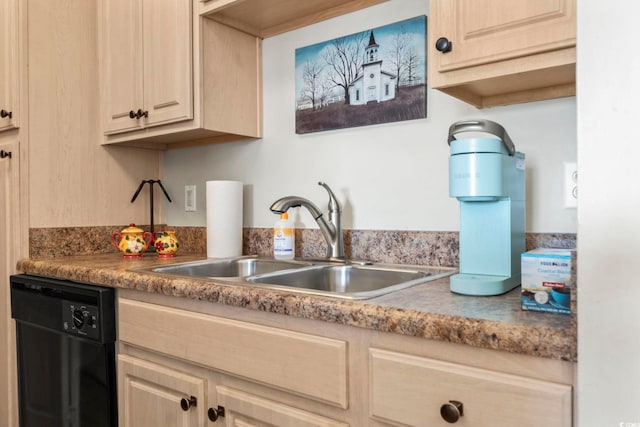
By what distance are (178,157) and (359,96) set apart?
103 cm

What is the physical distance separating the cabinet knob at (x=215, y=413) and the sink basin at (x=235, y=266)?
564 mm

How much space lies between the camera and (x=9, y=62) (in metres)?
1.81

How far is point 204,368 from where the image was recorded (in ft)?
3.80

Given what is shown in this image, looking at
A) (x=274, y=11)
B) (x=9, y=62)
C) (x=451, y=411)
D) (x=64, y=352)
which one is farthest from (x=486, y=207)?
(x=9, y=62)

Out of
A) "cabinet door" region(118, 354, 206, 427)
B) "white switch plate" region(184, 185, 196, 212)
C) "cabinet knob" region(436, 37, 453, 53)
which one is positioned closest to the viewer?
"cabinet knob" region(436, 37, 453, 53)

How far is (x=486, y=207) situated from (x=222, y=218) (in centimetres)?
107

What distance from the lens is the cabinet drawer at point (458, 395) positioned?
27.7 inches

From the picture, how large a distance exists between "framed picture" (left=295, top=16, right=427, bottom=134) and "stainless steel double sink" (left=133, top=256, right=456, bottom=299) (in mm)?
486

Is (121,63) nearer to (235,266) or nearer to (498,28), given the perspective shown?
(235,266)

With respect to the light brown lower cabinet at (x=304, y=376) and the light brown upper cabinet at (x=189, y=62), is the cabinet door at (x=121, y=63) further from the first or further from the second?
the light brown lower cabinet at (x=304, y=376)

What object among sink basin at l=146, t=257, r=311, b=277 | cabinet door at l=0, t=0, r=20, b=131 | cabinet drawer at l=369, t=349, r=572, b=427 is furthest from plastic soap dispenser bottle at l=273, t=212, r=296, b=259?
cabinet door at l=0, t=0, r=20, b=131

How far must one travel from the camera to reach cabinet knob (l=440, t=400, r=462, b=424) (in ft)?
2.52

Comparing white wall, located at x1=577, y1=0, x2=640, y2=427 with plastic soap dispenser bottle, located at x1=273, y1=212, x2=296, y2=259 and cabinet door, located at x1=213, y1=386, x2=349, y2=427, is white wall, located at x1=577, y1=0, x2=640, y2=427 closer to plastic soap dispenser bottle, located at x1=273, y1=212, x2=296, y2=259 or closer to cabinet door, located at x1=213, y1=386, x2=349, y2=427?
cabinet door, located at x1=213, y1=386, x2=349, y2=427

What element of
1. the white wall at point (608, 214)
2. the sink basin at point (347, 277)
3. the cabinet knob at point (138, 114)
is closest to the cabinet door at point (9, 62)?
the cabinet knob at point (138, 114)
